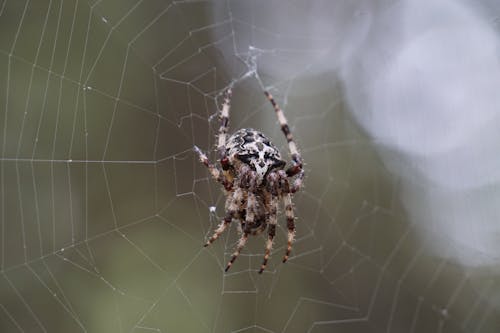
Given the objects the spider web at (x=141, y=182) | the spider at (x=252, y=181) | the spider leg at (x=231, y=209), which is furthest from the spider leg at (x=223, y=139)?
the spider web at (x=141, y=182)

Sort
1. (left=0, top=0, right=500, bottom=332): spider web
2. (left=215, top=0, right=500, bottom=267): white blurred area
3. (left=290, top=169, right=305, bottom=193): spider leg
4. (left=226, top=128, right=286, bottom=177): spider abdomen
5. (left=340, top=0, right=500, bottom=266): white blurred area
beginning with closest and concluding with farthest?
(left=226, top=128, right=286, bottom=177): spider abdomen, (left=290, top=169, right=305, bottom=193): spider leg, (left=0, top=0, right=500, bottom=332): spider web, (left=215, top=0, right=500, bottom=267): white blurred area, (left=340, top=0, right=500, bottom=266): white blurred area

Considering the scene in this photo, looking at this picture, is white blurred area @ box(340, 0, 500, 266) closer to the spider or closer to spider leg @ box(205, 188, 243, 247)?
the spider

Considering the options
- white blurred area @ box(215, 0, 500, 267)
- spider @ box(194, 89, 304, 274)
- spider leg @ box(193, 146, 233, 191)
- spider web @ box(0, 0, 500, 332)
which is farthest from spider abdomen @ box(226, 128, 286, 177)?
white blurred area @ box(215, 0, 500, 267)

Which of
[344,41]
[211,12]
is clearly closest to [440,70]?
[344,41]

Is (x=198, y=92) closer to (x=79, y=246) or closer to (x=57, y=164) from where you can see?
(x=57, y=164)

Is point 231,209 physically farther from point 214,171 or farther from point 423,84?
point 423,84

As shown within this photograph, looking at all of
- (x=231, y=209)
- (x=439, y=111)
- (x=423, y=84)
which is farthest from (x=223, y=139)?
(x=423, y=84)
